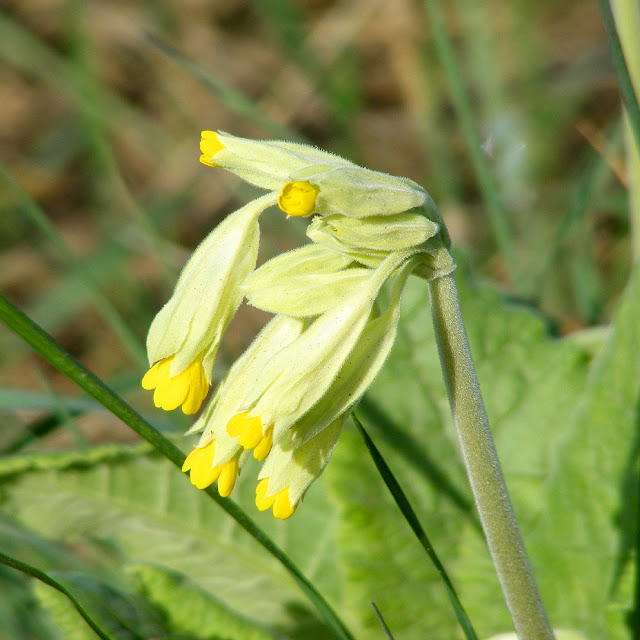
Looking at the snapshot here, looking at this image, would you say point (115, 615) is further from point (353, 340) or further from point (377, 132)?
point (377, 132)

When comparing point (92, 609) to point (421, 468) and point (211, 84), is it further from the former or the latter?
point (211, 84)

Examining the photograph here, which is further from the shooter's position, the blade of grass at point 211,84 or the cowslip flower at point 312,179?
the blade of grass at point 211,84

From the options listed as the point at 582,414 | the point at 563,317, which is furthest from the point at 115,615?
the point at 563,317

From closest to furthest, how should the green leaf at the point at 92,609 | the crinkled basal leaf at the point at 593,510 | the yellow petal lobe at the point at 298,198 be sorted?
the yellow petal lobe at the point at 298,198 → the green leaf at the point at 92,609 → the crinkled basal leaf at the point at 593,510

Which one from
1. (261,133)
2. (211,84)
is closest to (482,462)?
(211,84)

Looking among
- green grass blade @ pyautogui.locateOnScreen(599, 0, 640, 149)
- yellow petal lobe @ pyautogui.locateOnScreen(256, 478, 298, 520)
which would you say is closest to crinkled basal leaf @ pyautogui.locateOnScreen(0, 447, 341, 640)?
yellow petal lobe @ pyautogui.locateOnScreen(256, 478, 298, 520)

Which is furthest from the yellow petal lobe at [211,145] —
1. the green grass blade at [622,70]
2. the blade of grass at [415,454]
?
the blade of grass at [415,454]

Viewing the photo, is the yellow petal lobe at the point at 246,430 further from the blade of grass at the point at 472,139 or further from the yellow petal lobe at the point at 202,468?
the blade of grass at the point at 472,139
